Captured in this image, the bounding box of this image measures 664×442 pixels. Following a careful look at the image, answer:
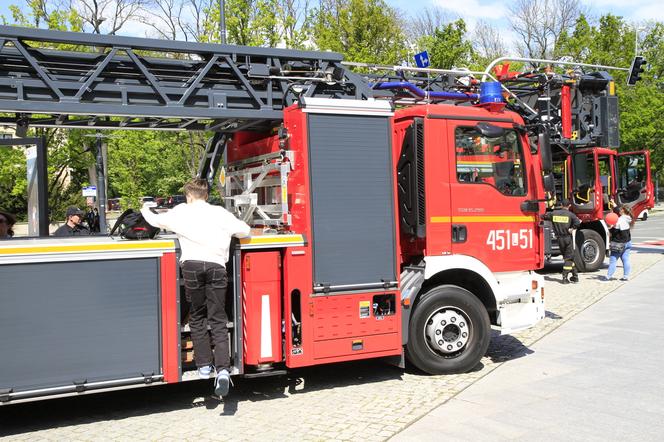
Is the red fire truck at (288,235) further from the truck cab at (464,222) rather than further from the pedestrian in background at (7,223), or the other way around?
the pedestrian in background at (7,223)

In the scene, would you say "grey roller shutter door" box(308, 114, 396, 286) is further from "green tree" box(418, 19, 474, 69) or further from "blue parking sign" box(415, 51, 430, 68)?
"green tree" box(418, 19, 474, 69)

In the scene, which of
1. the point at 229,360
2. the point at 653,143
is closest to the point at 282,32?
the point at 229,360

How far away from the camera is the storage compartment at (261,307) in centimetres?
564

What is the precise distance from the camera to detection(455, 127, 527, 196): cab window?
6.66 m

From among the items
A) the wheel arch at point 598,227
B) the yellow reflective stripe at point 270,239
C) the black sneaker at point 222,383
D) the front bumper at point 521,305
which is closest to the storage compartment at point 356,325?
the yellow reflective stripe at point 270,239

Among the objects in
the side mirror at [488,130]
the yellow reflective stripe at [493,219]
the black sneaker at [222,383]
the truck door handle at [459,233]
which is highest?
the side mirror at [488,130]

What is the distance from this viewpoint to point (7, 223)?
6.57 metres

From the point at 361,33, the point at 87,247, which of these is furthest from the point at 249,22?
the point at 87,247

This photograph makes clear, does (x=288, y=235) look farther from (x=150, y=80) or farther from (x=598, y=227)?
(x=598, y=227)

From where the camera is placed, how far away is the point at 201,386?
6512mm

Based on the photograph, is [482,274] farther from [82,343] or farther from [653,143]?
[653,143]

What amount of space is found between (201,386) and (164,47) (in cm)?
341

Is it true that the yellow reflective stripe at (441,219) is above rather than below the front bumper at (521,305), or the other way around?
above

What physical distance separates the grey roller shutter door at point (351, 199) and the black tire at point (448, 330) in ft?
1.98
